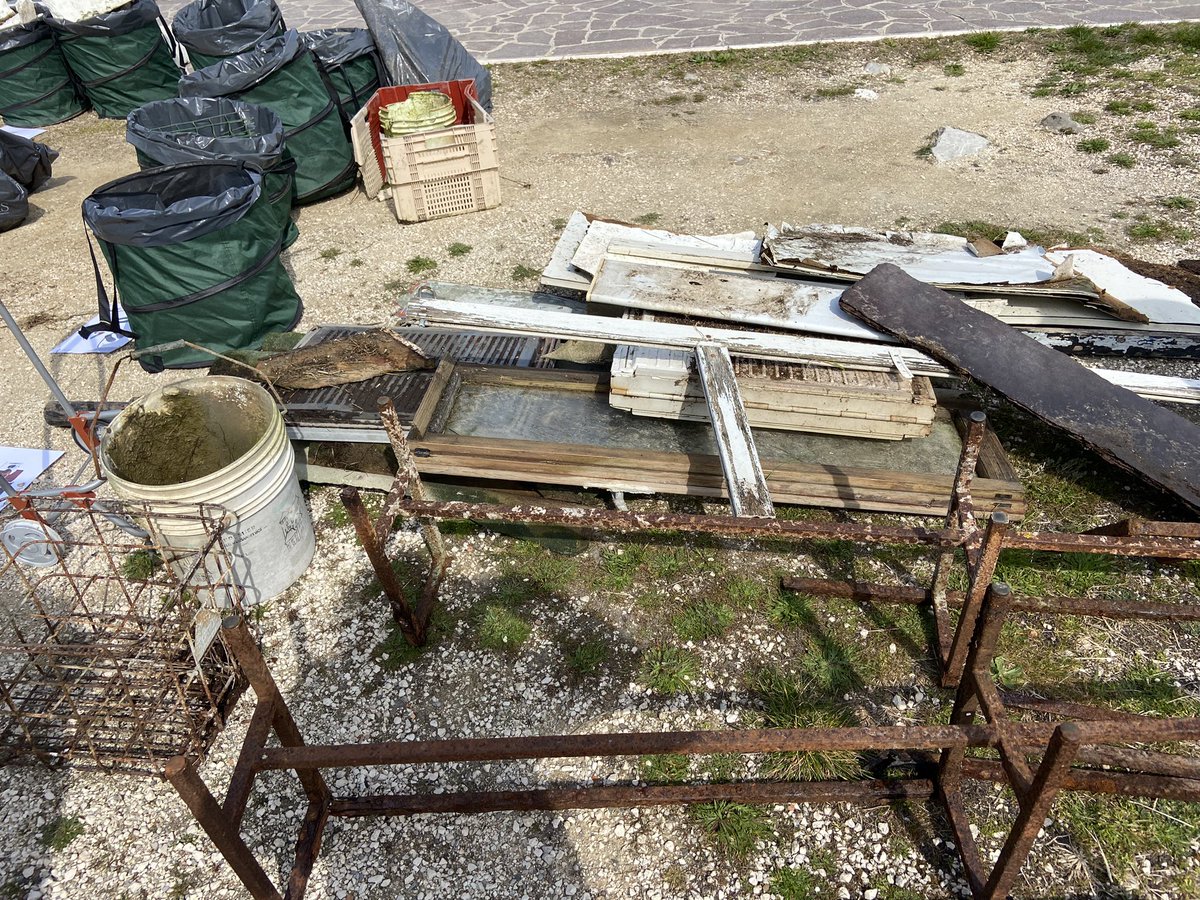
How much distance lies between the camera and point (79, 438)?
3.59 m

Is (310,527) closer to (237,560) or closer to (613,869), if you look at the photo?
(237,560)

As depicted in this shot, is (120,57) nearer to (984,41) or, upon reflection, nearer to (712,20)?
(712,20)

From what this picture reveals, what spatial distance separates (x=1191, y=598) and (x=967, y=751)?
5.20ft

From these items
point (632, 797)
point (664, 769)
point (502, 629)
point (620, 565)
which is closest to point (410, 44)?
point (620, 565)

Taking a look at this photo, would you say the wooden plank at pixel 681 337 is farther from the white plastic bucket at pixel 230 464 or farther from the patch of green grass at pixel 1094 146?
the patch of green grass at pixel 1094 146

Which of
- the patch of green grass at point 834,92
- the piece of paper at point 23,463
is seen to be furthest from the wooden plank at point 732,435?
the patch of green grass at point 834,92

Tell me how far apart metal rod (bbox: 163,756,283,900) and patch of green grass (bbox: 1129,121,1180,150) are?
9.58 meters

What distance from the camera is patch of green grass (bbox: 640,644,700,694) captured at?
332 cm

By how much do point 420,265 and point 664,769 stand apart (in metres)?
4.82

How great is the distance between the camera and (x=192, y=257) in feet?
15.7

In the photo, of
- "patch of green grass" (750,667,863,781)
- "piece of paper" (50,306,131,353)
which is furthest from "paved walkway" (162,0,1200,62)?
"patch of green grass" (750,667,863,781)

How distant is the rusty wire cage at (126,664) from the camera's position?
9.17 ft

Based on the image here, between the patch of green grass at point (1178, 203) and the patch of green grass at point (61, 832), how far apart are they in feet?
29.3

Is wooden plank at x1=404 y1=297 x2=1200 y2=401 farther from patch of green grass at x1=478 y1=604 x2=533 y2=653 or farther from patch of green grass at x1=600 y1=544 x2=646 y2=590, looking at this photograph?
patch of green grass at x1=478 y1=604 x2=533 y2=653
